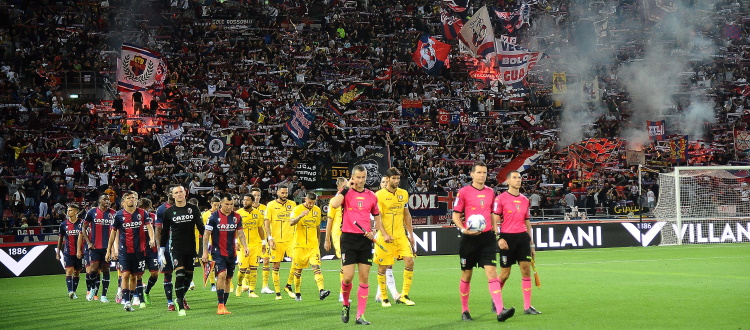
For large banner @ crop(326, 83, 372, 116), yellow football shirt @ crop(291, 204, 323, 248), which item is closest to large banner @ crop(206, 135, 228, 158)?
large banner @ crop(326, 83, 372, 116)

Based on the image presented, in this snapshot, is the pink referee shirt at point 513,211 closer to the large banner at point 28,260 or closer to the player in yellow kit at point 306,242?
the player in yellow kit at point 306,242

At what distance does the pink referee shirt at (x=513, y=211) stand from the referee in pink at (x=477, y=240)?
0.88 ft

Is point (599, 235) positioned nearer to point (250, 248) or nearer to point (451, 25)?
point (451, 25)

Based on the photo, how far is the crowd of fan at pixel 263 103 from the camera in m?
31.7

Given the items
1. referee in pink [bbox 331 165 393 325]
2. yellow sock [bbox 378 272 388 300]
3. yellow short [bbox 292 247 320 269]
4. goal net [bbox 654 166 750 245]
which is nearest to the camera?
referee in pink [bbox 331 165 393 325]

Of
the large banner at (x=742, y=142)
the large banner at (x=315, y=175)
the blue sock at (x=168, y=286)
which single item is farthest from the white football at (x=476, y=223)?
the large banner at (x=742, y=142)

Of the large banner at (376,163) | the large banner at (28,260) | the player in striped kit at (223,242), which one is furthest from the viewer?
the large banner at (376,163)

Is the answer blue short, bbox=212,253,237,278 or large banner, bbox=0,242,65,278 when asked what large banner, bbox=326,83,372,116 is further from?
blue short, bbox=212,253,237,278

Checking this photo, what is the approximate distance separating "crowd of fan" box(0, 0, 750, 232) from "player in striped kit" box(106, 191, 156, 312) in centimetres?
1326

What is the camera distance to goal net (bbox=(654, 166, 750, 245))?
31938 mm

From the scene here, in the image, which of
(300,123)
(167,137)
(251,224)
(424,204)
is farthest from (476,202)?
(300,123)

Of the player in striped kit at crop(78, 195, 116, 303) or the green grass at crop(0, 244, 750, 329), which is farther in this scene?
the player in striped kit at crop(78, 195, 116, 303)

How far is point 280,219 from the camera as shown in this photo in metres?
18.9

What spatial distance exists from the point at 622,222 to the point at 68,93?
76.0ft
